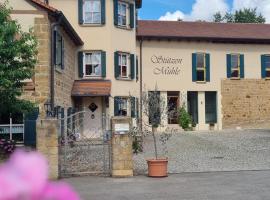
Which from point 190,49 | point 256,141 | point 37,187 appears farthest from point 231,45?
point 37,187

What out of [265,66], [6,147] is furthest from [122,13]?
[6,147]

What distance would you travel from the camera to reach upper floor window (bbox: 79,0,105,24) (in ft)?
89.1

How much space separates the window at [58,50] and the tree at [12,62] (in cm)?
442

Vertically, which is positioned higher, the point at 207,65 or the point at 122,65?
the point at 207,65

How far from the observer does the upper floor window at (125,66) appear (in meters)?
28.2

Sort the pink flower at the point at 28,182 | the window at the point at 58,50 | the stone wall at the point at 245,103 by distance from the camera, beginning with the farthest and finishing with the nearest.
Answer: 1. the stone wall at the point at 245,103
2. the window at the point at 58,50
3. the pink flower at the point at 28,182

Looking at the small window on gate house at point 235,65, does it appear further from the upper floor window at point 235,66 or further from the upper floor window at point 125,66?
the upper floor window at point 125,66

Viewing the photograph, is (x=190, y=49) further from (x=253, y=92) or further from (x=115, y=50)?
(x=115, y=50)

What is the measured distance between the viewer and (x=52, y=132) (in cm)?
1392

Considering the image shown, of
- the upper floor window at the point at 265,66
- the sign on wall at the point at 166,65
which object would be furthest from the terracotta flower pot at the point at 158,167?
the upper floor window at the point at 265,66

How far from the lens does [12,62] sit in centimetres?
1482

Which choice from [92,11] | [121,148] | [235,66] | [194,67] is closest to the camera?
[121,148]

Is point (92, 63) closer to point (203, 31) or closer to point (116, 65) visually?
point (116, 65)

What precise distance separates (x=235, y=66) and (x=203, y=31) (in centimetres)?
311
